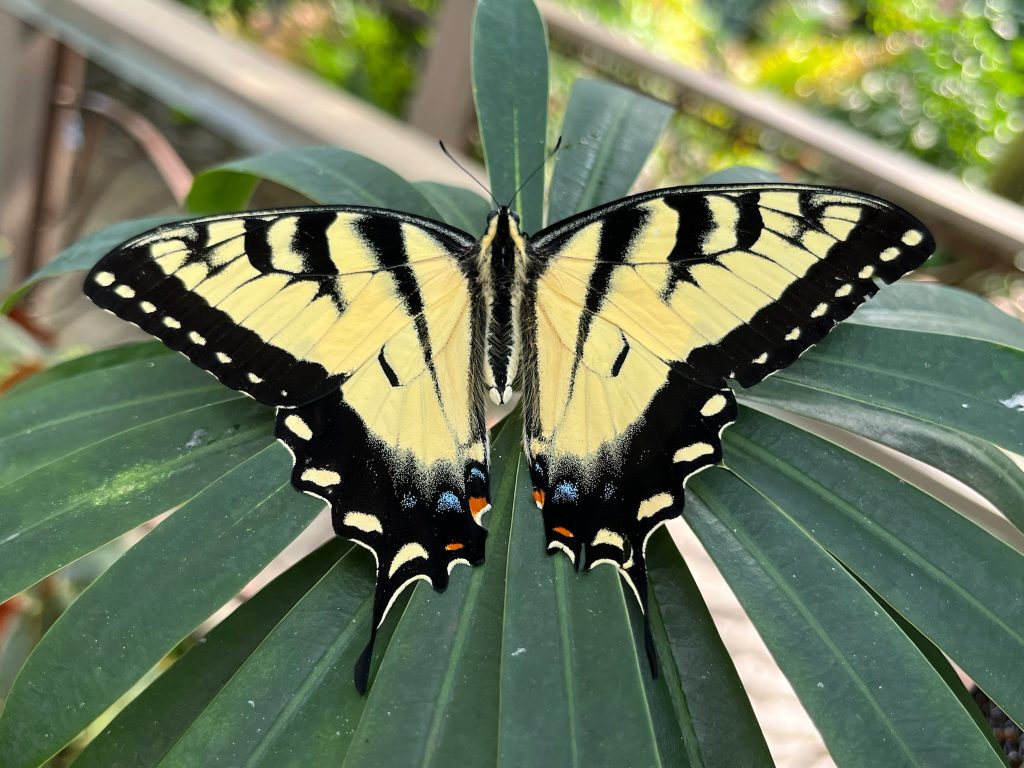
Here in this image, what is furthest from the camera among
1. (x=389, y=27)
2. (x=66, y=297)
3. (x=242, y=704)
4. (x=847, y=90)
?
(x=847, y=90)

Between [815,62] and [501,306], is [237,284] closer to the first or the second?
[501,306]

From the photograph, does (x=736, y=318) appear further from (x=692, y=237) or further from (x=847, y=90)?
(x=847, y=90)

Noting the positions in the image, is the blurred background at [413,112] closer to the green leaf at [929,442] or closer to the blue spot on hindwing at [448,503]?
the green leaf at [929,442]

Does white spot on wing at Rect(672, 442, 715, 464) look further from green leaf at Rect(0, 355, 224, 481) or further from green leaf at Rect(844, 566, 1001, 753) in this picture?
green leaf at Rect(0, 355, 224, 481)

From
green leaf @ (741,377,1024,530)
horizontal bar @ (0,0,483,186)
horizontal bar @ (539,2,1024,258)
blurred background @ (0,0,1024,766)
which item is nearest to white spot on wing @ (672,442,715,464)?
green leaf @ (741,377,1024,530)

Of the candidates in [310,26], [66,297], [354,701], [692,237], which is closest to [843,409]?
[692,237]
